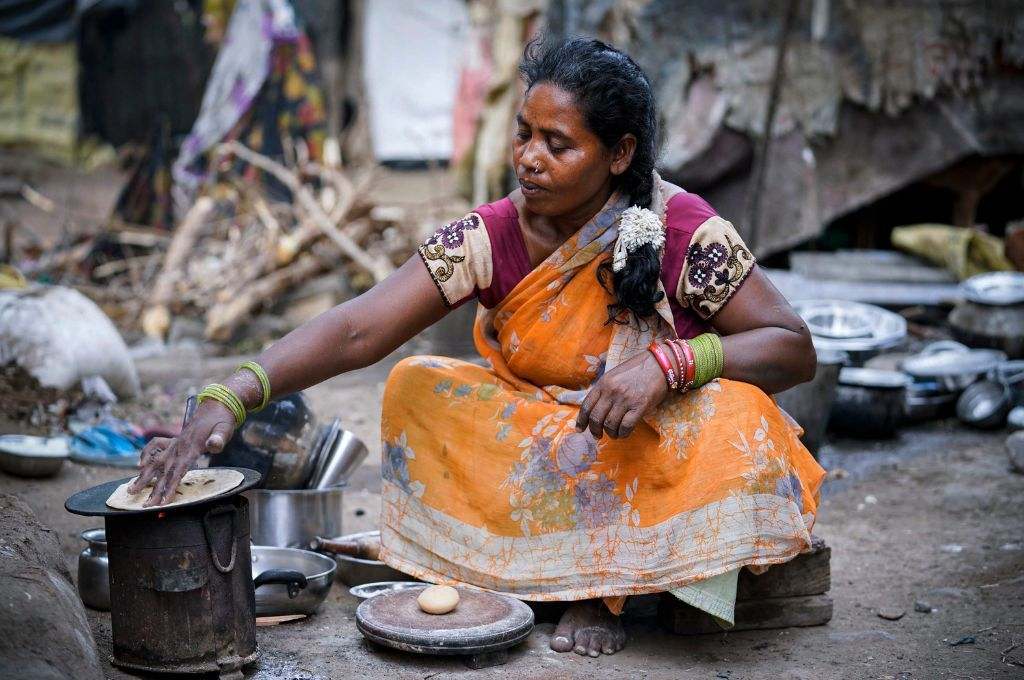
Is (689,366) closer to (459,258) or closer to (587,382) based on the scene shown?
(587,382)

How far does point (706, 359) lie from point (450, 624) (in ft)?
2.93

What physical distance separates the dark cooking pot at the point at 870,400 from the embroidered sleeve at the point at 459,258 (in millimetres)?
2757

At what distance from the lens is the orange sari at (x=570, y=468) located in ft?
8.61

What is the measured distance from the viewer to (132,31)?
12.1 meters

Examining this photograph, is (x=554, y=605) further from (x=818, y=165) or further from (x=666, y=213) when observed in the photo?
(x=818, y=165)

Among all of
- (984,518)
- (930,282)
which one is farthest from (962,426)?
(930,282)

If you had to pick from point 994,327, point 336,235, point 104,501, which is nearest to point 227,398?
point 104,501

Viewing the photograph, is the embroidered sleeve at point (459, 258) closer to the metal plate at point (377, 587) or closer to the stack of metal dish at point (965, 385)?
the metal plate at point (377, 587)

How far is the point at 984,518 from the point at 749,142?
4.13 meters

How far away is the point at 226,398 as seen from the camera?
2.47 m

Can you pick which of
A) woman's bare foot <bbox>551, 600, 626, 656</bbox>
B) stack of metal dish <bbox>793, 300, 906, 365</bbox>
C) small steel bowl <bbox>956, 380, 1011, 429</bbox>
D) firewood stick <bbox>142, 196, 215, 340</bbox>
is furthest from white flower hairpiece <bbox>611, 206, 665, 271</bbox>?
firewood stick <bbox>142, 196, 215, 340</bbox>

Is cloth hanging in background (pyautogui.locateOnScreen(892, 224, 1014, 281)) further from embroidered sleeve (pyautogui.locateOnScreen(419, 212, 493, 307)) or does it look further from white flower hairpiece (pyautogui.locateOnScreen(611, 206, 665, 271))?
embroidered sleeve (pyautogui.locateOnScreen(419, 212, 493, 307))

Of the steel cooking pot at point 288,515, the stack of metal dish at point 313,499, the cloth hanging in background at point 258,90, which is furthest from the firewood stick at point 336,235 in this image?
the steel cooking pot at point 288,515

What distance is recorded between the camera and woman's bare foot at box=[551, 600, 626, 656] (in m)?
2.73
